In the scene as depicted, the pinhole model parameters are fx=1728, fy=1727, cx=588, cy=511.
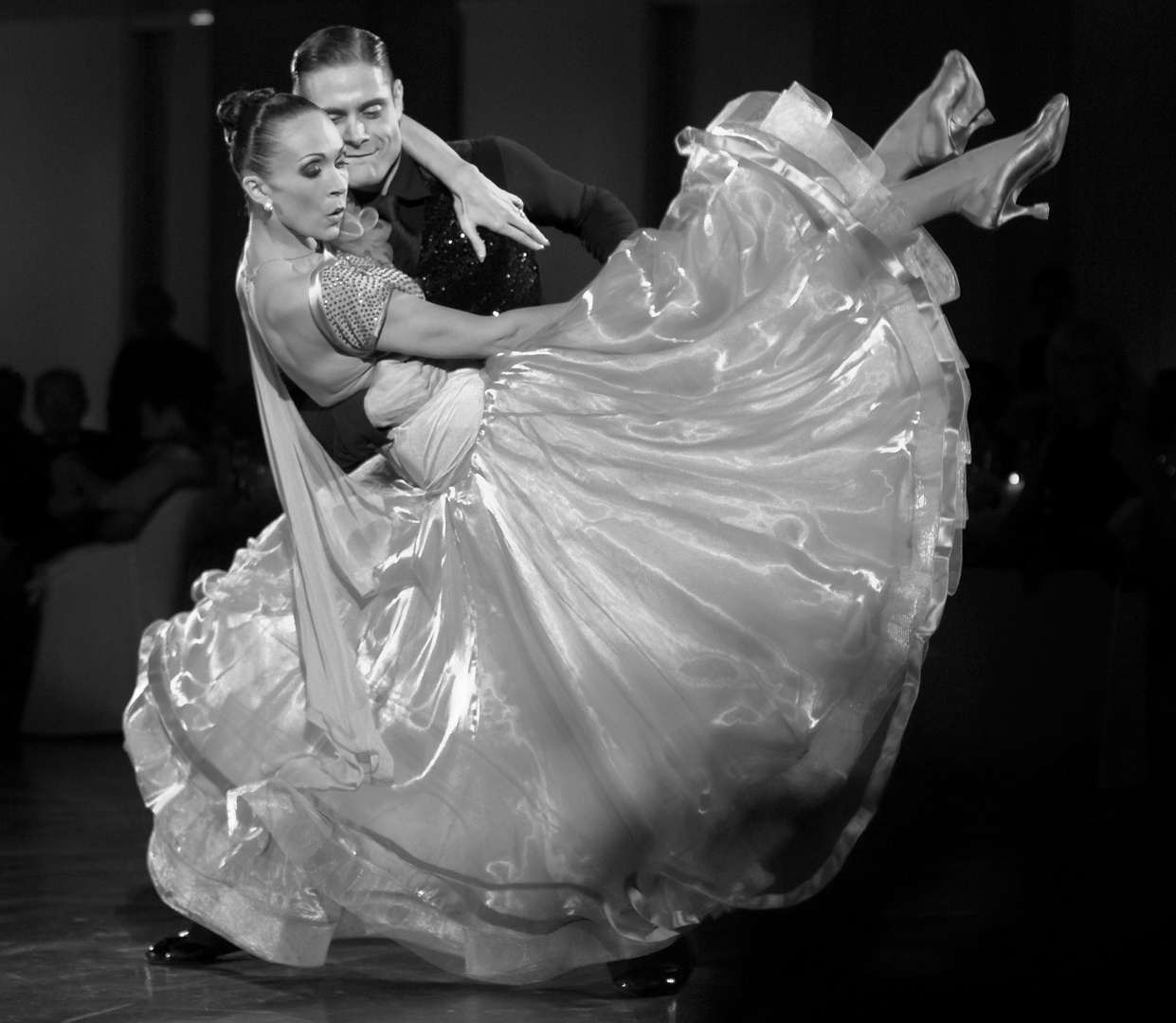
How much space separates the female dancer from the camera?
2207 millimetres

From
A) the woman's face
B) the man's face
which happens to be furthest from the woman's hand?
the woman's face

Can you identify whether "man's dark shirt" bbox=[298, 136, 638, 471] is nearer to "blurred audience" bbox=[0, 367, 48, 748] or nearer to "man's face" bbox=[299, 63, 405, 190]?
"man's face" bbox=[299, 63, 405, 190]

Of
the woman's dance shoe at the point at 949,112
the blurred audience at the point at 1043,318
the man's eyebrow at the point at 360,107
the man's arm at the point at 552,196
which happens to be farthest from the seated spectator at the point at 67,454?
the woman's dance shoe at the point at 949,112

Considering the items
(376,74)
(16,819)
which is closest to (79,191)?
(16,819)

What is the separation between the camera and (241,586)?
2617 mm

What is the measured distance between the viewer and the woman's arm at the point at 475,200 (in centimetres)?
256

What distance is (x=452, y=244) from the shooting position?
104 inches

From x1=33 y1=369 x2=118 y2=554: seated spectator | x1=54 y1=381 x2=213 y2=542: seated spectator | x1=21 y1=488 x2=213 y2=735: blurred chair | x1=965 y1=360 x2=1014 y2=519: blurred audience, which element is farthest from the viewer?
x1=33 y1=369 x2=118 y2=554: seated spectator

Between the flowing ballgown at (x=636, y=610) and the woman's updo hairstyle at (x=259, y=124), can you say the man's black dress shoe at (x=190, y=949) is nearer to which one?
the flowing ballgown at (x=636, y=610)

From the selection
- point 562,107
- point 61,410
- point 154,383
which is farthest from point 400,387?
point 562,107

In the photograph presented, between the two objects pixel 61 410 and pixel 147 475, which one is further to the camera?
pixel 61 410

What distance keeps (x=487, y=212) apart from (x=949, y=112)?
0.68m

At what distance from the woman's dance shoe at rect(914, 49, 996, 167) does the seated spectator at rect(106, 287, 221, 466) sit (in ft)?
12.0

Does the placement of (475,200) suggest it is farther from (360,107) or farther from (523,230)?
(360,107)
